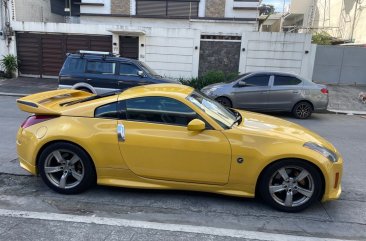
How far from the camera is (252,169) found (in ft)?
12.4

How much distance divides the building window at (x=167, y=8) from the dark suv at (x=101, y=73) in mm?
9742

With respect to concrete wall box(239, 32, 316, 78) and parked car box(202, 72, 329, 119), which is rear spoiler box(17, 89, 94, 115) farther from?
concrete wall box(239, 32, 316, 78)

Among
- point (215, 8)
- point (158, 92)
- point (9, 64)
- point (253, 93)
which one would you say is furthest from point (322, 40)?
point (158, 92)

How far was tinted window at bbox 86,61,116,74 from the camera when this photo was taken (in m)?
10.00

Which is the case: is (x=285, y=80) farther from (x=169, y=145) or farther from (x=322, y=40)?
(x=322, y=40)

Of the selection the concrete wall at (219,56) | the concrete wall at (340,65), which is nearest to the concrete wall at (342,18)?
the concrete wall at (340,65)

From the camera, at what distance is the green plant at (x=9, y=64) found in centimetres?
1588

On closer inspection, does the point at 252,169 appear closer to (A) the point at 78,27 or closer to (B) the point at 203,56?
(B) the point at 203,56

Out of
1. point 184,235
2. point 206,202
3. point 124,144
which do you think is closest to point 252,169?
point 206,202

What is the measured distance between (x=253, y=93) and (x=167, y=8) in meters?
10.6

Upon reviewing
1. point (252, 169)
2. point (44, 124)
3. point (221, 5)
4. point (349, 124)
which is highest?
point (221, 5)

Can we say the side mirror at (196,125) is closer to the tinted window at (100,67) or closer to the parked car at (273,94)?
the parked car at (273,94)

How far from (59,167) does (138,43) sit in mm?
12612

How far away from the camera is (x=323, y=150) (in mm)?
3852
